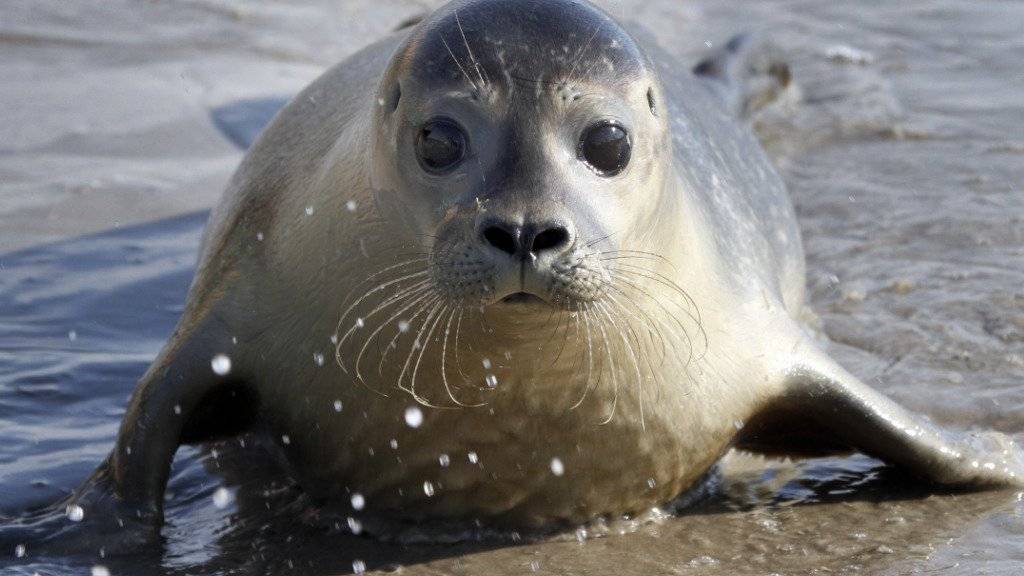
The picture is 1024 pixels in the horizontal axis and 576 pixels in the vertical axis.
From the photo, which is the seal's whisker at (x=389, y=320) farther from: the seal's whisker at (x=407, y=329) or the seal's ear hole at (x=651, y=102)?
the seal's ear hole at (x=651, y=102)

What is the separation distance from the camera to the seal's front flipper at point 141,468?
4332 millimetres

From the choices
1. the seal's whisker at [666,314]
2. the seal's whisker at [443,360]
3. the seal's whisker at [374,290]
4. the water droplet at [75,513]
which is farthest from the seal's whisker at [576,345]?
the water droplet at [75,513]

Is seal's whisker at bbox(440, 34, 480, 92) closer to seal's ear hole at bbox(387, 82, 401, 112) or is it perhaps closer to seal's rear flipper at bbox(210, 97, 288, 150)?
seal's ear hole at bbox(387, 82, 401, 112)

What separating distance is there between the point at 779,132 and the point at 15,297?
4.26 m

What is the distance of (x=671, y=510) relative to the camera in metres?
4.53

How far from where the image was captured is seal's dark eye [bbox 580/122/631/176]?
12.5 feet

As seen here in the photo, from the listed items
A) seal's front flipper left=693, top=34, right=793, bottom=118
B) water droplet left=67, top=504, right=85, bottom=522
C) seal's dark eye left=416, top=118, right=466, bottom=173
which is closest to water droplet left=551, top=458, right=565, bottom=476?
seal's dark eye left=416, top=118, right=466, bottom=173

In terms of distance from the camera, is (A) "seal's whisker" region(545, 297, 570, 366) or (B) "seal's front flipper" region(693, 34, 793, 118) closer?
(A) "seal's whisker" region(545, 297, 570, 366)

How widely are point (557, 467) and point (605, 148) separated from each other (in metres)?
0.86

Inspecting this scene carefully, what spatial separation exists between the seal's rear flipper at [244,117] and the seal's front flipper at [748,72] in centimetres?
218

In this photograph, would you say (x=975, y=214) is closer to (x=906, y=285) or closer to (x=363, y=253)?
(x=906, y=285)

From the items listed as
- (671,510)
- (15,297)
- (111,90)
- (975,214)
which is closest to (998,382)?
(671,510)

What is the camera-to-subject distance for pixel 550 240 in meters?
3.48

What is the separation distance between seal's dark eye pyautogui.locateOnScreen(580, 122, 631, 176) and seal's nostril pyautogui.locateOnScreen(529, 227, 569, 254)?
36 centimetres
